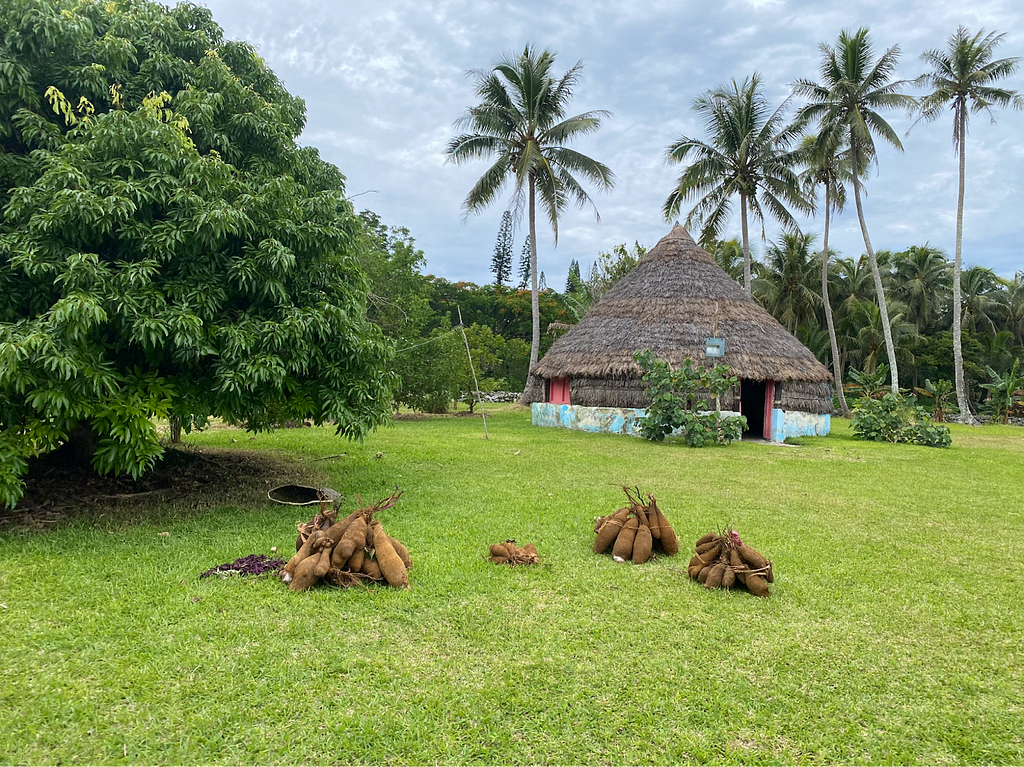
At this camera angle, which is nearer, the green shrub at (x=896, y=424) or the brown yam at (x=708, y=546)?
the brown yam at (x=708, y=546)

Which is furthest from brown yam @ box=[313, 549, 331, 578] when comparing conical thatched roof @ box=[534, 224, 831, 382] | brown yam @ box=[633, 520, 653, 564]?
conical thatched roof @ box=[534, 224, 831, 382]

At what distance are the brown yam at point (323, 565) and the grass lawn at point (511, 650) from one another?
13 centimetres

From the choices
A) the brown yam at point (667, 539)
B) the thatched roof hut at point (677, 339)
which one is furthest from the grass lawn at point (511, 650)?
the thatched roof hut at point (677, 339)

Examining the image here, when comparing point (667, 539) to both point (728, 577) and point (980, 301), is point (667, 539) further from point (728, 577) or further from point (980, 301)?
point (980, 301)

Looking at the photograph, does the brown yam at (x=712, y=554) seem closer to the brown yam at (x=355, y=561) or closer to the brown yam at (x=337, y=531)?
the brown yam at (x=355, y=561)

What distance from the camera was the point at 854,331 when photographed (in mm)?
31406

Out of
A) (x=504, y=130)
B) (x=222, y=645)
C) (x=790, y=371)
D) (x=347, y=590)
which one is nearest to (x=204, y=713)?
(x=222, y=645)

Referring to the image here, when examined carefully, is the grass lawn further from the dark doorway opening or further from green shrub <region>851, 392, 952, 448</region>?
the dark doorway opening

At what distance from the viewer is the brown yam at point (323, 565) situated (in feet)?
13.3

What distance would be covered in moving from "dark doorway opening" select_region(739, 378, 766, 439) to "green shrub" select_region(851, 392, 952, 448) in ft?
7.94

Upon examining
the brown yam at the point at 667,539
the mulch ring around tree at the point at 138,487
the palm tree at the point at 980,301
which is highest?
the palm tree at the point at 980,301

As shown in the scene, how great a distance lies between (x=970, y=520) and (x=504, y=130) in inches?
727

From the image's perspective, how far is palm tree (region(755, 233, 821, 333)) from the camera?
30.2m

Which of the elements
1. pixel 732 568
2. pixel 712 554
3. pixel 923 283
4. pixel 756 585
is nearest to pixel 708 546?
pixel 712 554
